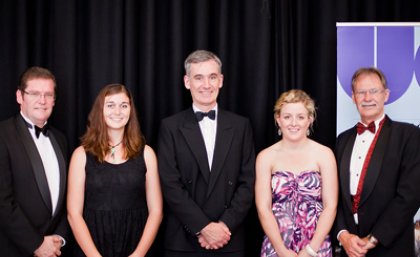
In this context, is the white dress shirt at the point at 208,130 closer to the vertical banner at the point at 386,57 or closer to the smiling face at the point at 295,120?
the smiling face at the point at 295,120

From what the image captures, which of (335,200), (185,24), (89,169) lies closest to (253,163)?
(335,200)

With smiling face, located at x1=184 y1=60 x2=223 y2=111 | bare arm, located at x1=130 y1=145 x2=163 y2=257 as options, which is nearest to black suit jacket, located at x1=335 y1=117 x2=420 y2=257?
smiling face, located at x1=184 y1=60 x2=223 y2=111

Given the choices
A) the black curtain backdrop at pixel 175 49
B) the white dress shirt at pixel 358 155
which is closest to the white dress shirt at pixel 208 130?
the black curtain backdrop at pixel 175 49

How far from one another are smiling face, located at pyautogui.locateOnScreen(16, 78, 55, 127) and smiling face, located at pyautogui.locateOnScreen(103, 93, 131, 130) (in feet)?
1.23

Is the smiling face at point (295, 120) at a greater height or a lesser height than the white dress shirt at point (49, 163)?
greater

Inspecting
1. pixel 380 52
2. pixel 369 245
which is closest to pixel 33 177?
pixel 369 245

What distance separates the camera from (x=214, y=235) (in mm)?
3078

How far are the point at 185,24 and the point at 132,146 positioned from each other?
4.04 feet

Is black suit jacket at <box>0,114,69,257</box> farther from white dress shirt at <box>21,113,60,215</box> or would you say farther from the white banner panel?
the white banner panel

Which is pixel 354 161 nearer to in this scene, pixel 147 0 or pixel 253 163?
pixel 253 163

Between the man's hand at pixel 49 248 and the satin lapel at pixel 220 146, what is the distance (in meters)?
0.98

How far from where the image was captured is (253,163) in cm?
326

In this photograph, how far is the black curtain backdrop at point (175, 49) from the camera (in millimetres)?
3861

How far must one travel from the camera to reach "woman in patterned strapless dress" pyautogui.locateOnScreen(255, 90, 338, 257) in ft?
10.2
